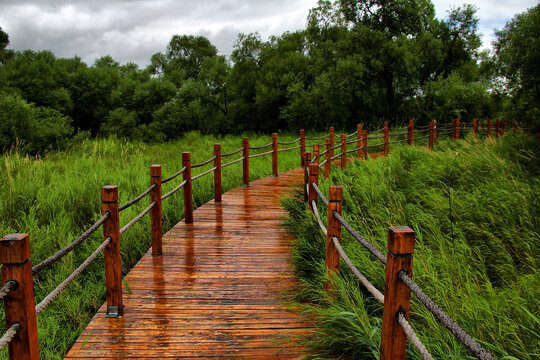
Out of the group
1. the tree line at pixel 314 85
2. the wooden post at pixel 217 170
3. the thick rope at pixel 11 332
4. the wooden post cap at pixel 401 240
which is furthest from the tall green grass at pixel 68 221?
the tree line at pixel 314 85

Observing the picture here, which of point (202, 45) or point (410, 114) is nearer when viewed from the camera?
point (410, 114)

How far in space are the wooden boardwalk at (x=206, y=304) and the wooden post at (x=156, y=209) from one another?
0.14 meters

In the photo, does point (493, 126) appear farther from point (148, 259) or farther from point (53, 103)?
point (53, 103)

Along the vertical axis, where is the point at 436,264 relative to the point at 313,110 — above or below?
below

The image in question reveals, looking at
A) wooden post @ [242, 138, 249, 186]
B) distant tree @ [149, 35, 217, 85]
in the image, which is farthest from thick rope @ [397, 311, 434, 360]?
distant tree @ [149, 35, 217, 85]

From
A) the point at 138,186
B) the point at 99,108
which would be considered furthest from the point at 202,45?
the point at 138,186

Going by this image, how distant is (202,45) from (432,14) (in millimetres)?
23876

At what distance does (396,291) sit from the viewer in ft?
6.94

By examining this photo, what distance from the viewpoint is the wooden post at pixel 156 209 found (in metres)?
4.74

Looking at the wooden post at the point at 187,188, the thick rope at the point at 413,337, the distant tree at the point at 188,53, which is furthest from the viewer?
the distant tree at the point at 188,53

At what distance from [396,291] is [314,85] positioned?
21.1m

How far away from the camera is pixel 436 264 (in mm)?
3695

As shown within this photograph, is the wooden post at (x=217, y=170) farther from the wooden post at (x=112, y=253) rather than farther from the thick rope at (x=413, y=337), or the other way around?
the thick rope at (x=413, y=337)

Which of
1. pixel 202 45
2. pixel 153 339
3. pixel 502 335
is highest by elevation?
pixel 202 45
